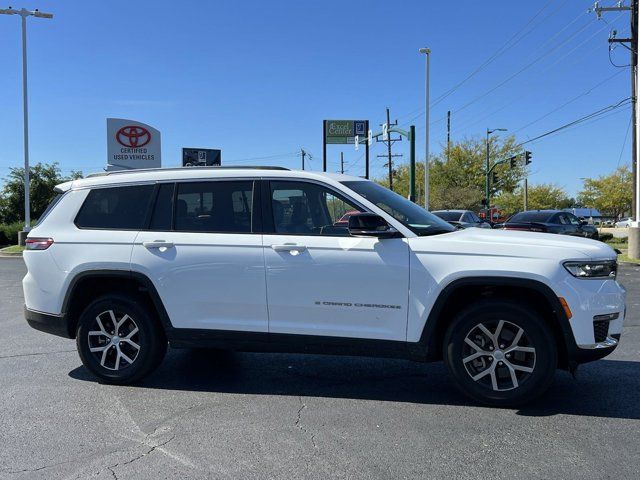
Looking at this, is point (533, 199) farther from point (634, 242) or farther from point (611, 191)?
point (634, 242)

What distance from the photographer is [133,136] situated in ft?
77.7

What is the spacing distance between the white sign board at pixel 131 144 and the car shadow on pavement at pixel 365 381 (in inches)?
764

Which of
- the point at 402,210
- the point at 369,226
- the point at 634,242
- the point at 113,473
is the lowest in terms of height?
the point at 113,473

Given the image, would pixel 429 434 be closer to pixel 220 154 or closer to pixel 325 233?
pixel 325 233

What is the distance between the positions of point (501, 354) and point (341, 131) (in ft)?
143

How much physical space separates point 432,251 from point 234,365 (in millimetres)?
2540

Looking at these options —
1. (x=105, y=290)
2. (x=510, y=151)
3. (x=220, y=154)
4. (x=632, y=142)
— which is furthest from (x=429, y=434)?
(x=510, y=151)

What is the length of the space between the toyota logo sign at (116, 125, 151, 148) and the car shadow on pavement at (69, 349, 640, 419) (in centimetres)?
1958

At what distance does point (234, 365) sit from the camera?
563 centimetres

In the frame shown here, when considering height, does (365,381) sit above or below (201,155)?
below

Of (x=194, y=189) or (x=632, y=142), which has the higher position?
(x=632, y=142)

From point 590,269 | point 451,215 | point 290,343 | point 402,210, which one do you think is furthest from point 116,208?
point 451,215

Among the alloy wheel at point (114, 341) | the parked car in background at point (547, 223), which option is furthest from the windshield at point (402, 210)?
the parked car in background at point (547, 223)

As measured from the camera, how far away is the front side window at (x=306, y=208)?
4.61 metres
